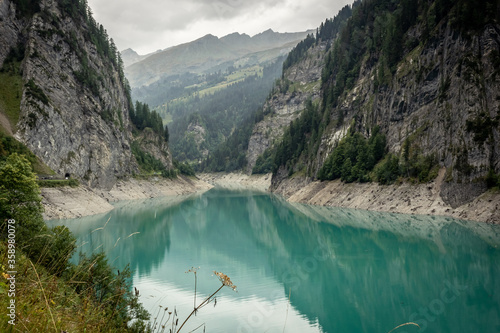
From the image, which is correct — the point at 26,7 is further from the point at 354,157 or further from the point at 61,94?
the point at 354,157

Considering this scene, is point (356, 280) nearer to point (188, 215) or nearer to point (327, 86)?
point (188, 215)

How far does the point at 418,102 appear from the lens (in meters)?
73.9

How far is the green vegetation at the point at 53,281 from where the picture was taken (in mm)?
5108

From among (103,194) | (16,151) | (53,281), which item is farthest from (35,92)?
(53,281)

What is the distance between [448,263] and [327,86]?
354 feet

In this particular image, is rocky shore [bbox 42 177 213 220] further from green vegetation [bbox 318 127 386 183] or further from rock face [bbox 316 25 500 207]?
green vegetation [bbox 318 127 386 183]

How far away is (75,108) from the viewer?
9569 centimetres

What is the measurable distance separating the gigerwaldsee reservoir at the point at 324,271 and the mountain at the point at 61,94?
33.0 meters

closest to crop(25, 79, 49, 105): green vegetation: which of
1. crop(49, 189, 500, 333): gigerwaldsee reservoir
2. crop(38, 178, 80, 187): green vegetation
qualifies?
crop(38, 178, 80, 187): green vegetation

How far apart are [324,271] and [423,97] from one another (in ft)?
184

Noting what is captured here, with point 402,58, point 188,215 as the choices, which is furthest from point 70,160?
point 402,58

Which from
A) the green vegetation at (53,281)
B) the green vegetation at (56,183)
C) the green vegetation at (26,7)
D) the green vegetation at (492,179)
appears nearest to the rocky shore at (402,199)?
the green vegetation at (492,179)

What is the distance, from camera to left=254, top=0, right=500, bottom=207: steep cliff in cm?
5559

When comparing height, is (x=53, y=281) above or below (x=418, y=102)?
below
